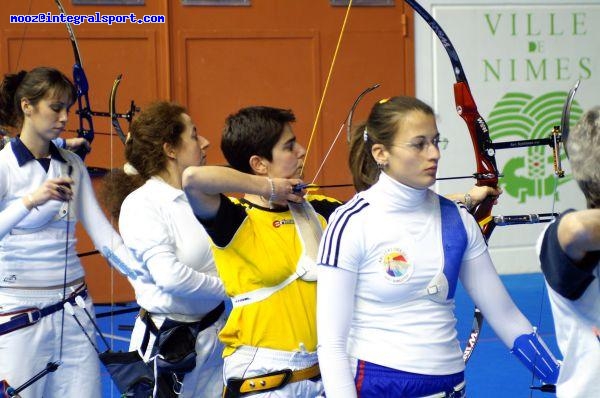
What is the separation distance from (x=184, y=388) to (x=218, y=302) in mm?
266

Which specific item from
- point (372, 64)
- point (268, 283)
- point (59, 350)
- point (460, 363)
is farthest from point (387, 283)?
point (372, 64)

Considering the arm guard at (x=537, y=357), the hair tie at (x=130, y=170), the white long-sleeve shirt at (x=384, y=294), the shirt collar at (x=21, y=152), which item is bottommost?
the arm guard at (x=537, y=357)

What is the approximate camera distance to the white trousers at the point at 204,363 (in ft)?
9.09

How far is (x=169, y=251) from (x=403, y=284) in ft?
3.22

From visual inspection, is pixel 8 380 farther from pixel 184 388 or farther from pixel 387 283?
pixel 387 283

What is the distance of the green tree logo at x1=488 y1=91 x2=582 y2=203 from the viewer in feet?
23.9

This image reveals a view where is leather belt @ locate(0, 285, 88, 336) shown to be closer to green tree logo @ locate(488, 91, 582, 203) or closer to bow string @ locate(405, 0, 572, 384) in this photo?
bow string @ locate(405, 0, 572, 384)

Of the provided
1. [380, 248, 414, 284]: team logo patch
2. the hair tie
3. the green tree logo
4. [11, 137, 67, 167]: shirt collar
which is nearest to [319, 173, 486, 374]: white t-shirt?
[380, 248, 414, 284]: team logo patch

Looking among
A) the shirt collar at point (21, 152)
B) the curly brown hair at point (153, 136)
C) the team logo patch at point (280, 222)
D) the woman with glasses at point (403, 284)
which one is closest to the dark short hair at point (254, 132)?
the team logo patch at point (280, 222)

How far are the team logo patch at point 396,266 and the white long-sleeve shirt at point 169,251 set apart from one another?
0.87m

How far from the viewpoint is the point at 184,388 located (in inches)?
109

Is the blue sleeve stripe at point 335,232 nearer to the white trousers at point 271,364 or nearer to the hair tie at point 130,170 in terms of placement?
the white trousers at point 271,364

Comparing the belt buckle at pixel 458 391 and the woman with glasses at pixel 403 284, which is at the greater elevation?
the woman with glasses at pixel 403 284

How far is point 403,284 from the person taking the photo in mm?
1927
